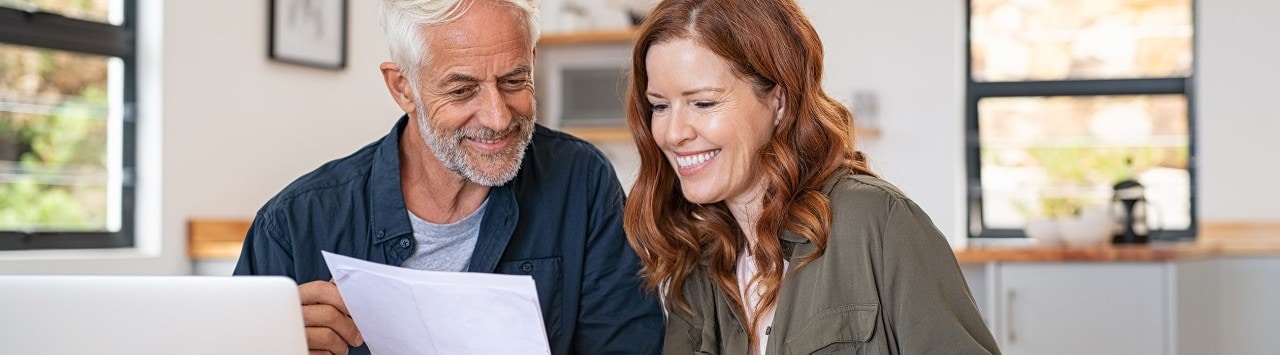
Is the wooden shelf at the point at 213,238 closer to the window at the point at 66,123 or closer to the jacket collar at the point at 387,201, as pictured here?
the window at the point at 66,123

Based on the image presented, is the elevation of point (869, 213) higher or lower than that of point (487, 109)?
lower

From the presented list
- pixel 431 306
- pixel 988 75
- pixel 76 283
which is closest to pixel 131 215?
pixel 431 306

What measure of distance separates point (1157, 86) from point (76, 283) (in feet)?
16.2

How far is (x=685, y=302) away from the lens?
1.82 metres

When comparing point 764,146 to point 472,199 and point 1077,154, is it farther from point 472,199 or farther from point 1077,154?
point 1077,154

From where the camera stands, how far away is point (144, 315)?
112 cm

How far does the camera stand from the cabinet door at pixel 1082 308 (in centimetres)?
376

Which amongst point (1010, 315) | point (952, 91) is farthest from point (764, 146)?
point (952, 91)

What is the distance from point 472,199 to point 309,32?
2.53m

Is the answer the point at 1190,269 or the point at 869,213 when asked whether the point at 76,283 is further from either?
the point at 1190,269

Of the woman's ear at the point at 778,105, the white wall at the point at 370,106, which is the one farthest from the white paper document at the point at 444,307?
the white wall at the point at 370,106

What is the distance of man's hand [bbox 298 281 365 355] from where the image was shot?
1607 mm

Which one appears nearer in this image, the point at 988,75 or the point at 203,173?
the point at 203,173

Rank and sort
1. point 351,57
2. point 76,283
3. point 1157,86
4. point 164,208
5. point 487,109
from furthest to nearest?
point 1157,86 < point 351,57 < point 164,208 < point 487,109 < point 76,283
